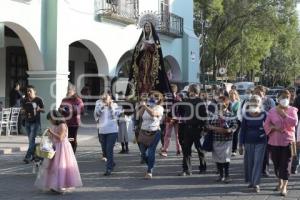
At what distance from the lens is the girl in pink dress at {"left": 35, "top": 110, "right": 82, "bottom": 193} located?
369 inches

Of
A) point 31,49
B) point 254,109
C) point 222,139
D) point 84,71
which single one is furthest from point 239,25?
point 254,109

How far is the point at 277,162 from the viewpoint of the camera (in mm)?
9633

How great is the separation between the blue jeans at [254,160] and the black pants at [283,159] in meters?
0.20

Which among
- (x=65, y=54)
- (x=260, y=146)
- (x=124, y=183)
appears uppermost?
(x=65, y=54)

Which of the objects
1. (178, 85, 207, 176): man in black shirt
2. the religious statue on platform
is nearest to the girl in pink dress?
(178, 85, 207, 176): man in black shirt

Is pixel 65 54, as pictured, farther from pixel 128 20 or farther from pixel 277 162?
pixel 277 162

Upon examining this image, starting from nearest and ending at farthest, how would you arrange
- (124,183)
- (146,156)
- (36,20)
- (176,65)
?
(124,183), (146,156), (36,20), (176,65)

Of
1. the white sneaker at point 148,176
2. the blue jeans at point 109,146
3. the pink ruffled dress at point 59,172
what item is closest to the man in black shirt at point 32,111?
the blue jeans at point 109,146

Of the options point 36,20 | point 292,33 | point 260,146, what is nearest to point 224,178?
point 260,146

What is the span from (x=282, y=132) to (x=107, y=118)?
11.7ft

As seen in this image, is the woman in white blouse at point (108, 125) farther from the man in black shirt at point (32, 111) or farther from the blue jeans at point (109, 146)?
the man in black shirt at point (32, 111)

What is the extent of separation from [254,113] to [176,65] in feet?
69.1

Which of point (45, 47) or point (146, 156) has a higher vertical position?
point (45, 47)

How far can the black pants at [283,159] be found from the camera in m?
9.48
